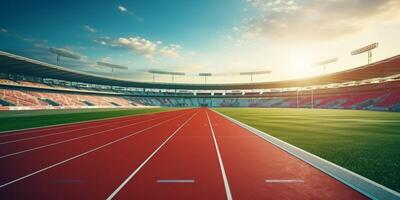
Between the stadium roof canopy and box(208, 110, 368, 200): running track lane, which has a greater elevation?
the stadium roof canopy

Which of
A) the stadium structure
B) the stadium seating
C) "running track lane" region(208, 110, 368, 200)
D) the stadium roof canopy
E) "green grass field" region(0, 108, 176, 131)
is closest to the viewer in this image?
"running track lane" region(208, 110, 368, 200)

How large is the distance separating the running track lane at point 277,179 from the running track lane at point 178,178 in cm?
41

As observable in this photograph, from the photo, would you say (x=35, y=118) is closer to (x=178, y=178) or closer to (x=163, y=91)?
(x=178, y=178)

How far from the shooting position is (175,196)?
13.7 ft

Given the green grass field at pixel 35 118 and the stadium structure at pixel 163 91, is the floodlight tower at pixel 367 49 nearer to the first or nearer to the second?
the stadium structure at pixel 163 91

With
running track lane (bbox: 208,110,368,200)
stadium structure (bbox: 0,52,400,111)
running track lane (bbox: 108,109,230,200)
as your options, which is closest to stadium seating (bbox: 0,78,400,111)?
stadium structure (bbox: 0,52,400,111)

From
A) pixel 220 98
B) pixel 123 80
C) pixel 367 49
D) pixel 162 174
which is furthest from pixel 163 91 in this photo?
pixel 162 174

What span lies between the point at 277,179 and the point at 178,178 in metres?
2.30

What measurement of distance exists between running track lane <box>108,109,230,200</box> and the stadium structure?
104ft

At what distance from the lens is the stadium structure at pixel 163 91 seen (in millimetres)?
37781

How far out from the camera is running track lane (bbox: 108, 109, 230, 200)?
4266mm

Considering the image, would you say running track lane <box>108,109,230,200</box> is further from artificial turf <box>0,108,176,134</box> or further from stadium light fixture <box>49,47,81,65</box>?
stadium light fixture <box>49,47,81,65</box>

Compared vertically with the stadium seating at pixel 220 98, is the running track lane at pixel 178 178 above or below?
below

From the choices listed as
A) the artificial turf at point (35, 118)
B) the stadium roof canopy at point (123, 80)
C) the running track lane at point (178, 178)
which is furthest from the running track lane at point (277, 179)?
the stadium roof canopy at point (123, 80)
